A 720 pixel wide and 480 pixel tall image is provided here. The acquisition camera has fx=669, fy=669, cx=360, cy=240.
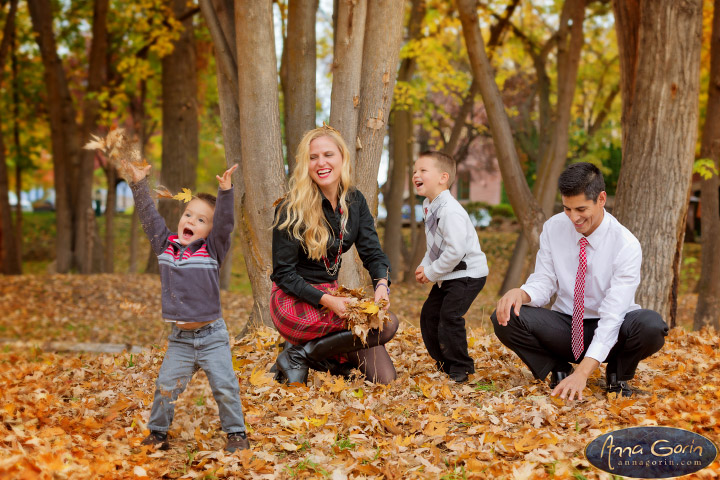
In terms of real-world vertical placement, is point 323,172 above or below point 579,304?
above

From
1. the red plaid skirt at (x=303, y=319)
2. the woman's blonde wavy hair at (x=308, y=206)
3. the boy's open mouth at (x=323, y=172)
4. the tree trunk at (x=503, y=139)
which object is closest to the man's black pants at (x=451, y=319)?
the red plaid skirt at (x=303, y=319)

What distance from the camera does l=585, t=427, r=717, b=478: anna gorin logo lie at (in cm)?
321

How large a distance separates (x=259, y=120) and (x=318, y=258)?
2010mm

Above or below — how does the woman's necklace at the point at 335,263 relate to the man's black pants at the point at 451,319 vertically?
above

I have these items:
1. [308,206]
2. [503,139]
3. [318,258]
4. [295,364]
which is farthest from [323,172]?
[503,139]

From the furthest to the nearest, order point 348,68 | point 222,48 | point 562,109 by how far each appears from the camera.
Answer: point 562,109 < point 222,48 < point 348,68

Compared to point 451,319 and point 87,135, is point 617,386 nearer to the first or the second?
point 451,319

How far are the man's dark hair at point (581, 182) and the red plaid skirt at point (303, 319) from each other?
1683mm

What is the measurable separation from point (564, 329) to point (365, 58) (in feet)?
10.1

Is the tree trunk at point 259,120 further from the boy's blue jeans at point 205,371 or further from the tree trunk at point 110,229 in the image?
the tree trunk at point 110,229

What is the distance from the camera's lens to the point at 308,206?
14.6 feet

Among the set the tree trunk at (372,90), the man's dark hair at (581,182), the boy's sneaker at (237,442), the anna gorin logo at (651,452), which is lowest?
the boy's sneaker at (237,442)

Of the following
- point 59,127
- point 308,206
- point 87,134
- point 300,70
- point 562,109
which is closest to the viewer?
point 308,206

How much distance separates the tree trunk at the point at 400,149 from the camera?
47.3ft
